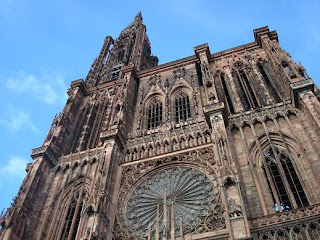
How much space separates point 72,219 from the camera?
58.5 feet

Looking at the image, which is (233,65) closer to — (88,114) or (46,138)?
(88,114)

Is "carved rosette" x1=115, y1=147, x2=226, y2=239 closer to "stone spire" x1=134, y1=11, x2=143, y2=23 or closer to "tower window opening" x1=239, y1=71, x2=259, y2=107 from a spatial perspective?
"tower window opening" x1=239, y1=71, x2=259, y2=107

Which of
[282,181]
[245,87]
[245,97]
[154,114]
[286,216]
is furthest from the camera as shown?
[154,114]

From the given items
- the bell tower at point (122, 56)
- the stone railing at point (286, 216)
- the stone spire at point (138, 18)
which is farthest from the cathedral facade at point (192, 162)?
the stone spire at point (138, 18)

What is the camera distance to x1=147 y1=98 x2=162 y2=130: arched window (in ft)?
73.7

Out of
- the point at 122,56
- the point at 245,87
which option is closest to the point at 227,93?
the point at 245,87

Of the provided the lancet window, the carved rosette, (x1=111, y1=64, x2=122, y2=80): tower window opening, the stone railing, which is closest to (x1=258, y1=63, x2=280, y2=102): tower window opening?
the lancet window

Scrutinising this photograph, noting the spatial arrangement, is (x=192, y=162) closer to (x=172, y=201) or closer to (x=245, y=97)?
(x=172, y=201)

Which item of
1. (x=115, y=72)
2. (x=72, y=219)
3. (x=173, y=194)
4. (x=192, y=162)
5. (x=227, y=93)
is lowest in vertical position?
(x=72, y=219)

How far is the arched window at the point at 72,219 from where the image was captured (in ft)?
56.3

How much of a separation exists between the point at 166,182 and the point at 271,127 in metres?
6.40

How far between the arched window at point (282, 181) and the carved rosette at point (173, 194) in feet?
8.06

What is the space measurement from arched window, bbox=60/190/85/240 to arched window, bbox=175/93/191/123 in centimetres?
796

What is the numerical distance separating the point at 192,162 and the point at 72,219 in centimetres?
720
